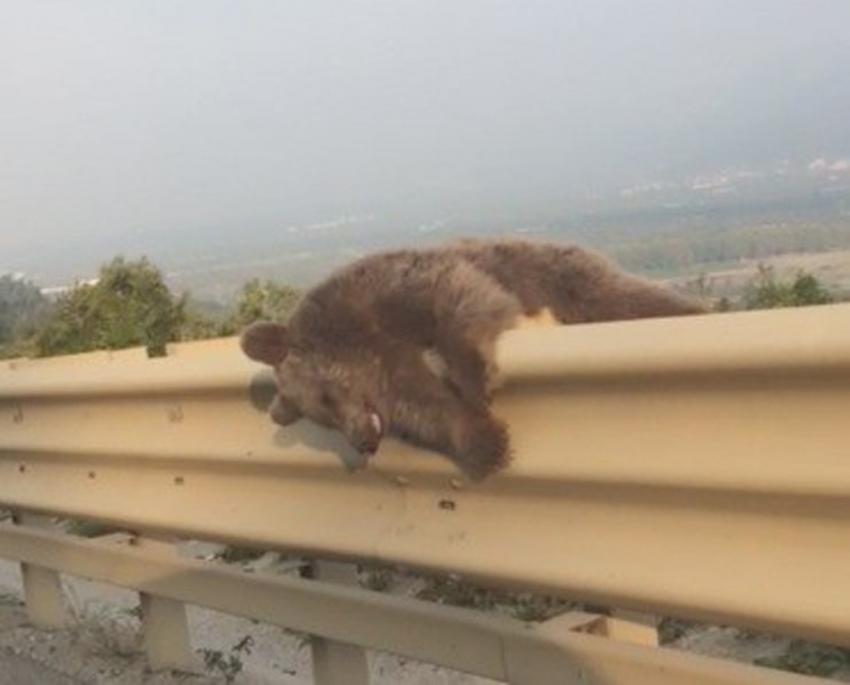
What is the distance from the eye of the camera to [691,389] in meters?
2.56

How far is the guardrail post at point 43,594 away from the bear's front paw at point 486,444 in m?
2.78

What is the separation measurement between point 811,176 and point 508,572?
827 cm

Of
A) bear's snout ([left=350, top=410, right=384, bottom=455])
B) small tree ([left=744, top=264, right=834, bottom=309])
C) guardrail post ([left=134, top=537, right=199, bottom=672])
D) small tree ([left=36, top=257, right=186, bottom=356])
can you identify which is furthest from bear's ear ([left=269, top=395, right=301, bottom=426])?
small tree ([left=36, top=257, right=186, bottom=356])

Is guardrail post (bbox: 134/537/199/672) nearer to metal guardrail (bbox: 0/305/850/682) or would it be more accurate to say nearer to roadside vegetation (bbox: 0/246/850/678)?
roadside vegetation (bbox: 0/246/850/678)

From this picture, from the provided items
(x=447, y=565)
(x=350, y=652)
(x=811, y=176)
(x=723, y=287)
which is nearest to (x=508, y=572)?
(x=447, y=565)

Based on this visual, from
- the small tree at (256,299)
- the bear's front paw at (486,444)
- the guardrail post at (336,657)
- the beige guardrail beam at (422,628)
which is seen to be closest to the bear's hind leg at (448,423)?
the bear's front paw at (486,444)

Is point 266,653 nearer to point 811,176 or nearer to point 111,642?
point 111,642

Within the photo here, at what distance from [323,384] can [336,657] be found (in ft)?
3.20

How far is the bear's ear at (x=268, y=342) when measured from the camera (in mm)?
3338

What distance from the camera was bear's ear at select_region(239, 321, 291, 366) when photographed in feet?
11.0

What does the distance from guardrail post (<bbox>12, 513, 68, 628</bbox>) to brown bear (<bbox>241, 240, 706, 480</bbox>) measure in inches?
87.0

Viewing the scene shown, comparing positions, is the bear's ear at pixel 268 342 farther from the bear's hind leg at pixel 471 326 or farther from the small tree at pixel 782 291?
the small tree at pixel 782 291

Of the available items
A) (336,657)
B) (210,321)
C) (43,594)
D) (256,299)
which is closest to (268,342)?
(336,657)

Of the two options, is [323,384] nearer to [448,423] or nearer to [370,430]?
[370,430]
